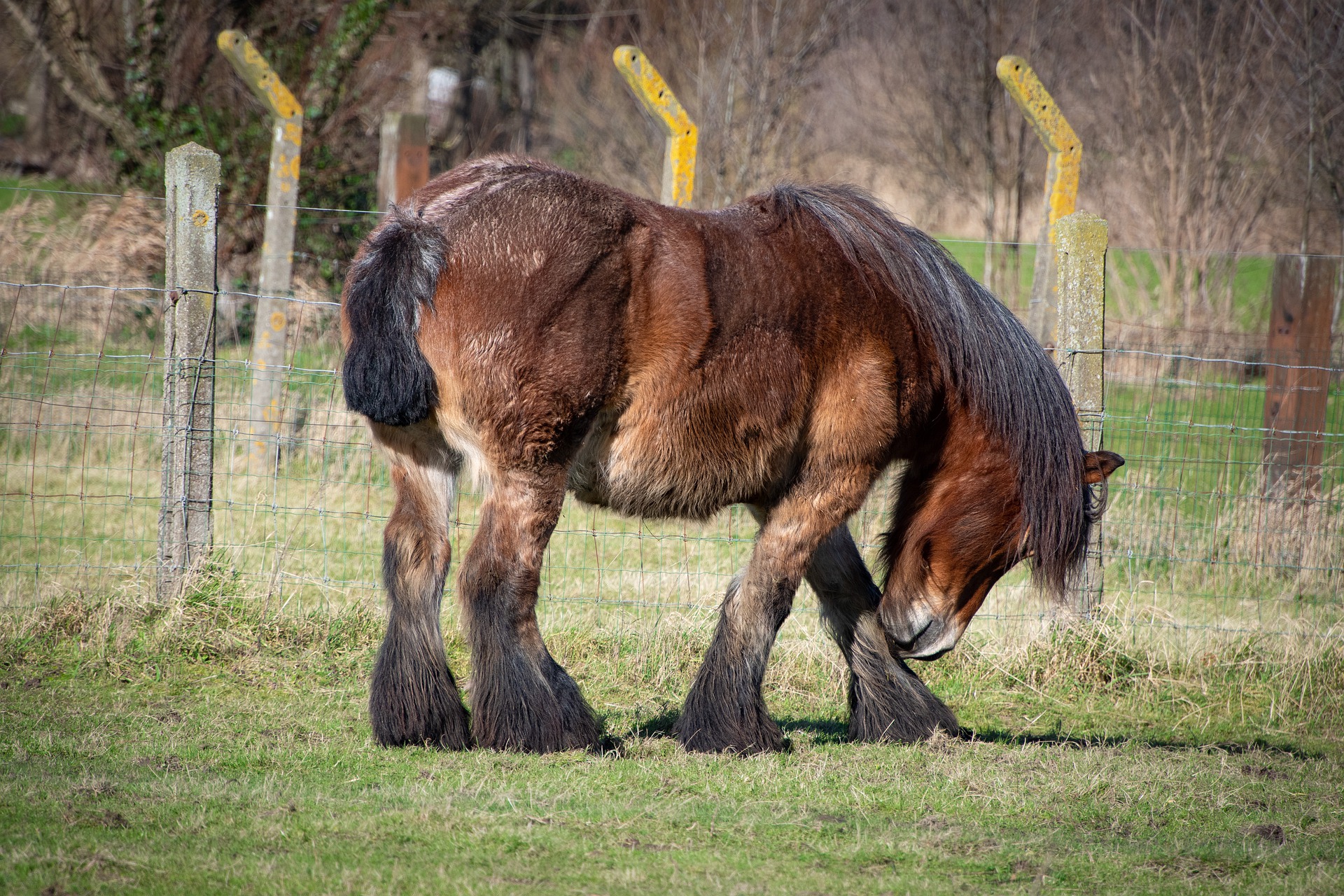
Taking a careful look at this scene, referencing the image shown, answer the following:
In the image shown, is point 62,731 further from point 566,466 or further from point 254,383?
point 254,383

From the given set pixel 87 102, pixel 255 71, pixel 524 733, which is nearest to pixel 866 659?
pixel 524 733

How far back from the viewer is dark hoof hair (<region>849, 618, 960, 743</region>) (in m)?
4.61

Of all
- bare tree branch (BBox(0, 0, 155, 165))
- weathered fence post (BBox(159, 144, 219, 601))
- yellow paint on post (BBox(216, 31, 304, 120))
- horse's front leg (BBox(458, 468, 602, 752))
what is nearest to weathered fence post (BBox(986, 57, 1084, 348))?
horse's front leg (BBox(458, 468, 602, 752))

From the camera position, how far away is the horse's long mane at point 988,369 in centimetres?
438

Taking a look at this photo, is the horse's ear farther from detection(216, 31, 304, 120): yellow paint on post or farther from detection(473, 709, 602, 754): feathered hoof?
detection(216, 31, 304, 120): yellow paint on post

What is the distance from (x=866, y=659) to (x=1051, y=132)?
3.41 metres

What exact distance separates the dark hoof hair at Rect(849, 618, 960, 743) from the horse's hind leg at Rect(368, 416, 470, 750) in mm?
1664

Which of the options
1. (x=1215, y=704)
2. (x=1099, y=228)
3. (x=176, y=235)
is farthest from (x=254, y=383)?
(x=1215, y=704)

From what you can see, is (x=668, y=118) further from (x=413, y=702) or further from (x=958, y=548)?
(x=413, y=702)

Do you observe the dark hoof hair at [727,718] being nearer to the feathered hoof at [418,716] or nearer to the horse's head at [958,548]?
the horse's head at [958,548]

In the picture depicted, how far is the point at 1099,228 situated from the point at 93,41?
481 inches

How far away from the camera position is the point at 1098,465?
4504 mm

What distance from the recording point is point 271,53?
13133mm

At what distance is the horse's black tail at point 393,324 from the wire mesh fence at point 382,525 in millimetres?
1848
